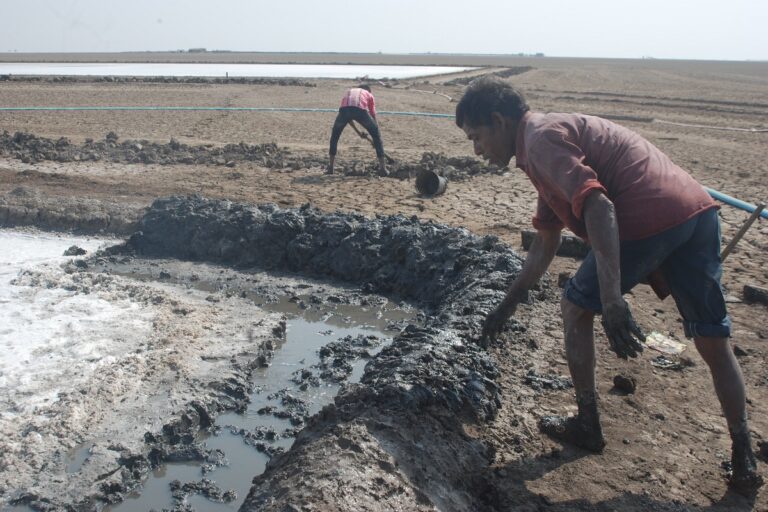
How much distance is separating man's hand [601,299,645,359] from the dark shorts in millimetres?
263

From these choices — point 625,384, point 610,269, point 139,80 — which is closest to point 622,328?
point 610,269

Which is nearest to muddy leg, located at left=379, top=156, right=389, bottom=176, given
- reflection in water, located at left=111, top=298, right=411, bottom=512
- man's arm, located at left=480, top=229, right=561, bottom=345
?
reflection in water, located at left=111, top=298, right=411, bottom=512

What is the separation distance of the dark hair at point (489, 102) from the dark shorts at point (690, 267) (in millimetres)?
724

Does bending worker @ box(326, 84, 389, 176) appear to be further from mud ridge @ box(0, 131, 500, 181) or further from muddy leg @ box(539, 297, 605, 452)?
muddy leg @ box(539, 297, 605, 452)

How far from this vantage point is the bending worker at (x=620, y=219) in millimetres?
2762

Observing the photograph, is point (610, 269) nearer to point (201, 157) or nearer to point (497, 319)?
point (497, 319)

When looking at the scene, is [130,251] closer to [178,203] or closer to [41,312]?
[178,203]

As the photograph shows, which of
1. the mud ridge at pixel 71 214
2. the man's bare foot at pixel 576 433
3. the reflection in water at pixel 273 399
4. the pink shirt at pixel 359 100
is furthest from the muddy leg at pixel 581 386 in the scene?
the pink shirt at pixel 359 100

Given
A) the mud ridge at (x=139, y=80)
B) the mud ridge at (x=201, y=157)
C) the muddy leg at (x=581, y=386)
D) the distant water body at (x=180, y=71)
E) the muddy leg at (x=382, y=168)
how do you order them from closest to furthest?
1. the muddy leg at (x=581, y=386)
2. the muddy leg at (x=382, y=168)
3. the mud ridge at (x=201, y=157)
4. the mud ridge at (x=139, y=80)
5. the distant water body at (x=180, y=71)

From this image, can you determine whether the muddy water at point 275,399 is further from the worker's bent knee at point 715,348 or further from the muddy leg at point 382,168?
the muddy leg at point 382,168

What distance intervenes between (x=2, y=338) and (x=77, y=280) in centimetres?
125

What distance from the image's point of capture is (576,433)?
349cm

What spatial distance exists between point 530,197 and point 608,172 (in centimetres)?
655

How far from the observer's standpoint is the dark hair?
10.1 feet
